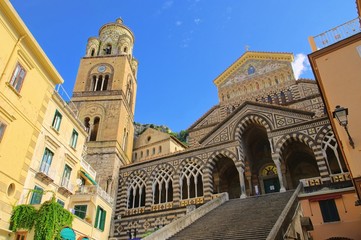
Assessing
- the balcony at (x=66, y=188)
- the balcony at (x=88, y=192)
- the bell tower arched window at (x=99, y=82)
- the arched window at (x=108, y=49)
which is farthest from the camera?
the arched window at (x=108, y=49)

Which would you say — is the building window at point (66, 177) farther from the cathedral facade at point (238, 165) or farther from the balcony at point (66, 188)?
the cathedral facade at point (238, 165)

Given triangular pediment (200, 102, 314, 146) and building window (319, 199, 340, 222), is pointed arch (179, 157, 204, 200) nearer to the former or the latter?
triangular pediment (200, 102, 314, 146)

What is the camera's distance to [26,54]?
12758 mm

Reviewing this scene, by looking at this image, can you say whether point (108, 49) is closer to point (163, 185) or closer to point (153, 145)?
point (153, 145)

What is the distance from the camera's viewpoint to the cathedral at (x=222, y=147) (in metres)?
20.1

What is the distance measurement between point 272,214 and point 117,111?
21059mm

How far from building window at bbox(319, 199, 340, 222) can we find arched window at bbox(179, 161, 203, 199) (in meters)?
9.15

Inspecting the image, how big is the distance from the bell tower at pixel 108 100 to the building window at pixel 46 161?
32.4ft

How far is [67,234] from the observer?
12.6m

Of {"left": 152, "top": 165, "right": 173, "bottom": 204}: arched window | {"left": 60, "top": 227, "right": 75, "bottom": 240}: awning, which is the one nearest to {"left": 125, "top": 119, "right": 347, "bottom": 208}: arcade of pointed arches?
{"left": 152, "top": 165, "right": 173, "bottom": 204}: arched window

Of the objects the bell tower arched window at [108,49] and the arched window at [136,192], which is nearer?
the arched window at [136,192]

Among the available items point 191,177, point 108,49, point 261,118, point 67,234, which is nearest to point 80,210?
point 67,234

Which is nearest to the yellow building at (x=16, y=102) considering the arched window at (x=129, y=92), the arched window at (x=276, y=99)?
the arched window at (x=129, y=92)

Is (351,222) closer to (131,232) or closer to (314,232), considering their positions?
(314,232)
